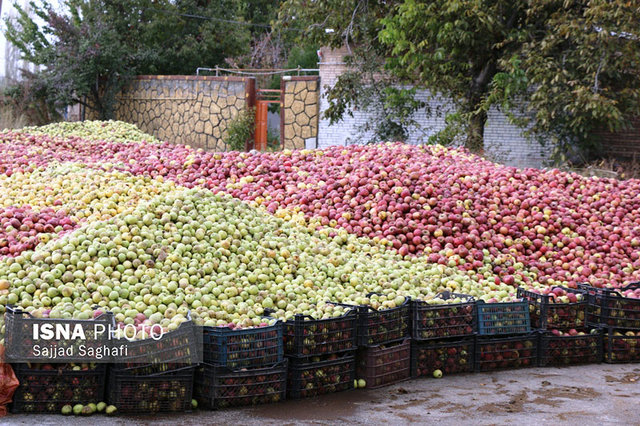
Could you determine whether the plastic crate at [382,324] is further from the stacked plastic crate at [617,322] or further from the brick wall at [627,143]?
the brick wall at [627,143]

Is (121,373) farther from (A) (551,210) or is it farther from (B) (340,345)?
(A) (551,210)

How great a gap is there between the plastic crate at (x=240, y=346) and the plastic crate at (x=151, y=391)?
0.51ft

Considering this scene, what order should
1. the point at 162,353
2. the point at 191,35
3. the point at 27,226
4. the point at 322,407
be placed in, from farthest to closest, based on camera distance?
the point at 191,35 < the point at 27,226 < the point at 322,407 < the point at 162,353

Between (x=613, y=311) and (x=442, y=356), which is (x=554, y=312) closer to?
(x=613, y=311)

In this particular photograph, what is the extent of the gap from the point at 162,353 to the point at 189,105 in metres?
16.9

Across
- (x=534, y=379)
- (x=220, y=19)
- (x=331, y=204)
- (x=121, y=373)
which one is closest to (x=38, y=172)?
(x=331, y=204)

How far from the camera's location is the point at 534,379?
4895 mm

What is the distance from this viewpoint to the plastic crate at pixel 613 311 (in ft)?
17.7

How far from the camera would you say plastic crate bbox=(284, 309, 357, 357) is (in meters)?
4.27

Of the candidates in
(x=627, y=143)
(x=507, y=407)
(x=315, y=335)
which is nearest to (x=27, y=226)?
(x=315, y=335)

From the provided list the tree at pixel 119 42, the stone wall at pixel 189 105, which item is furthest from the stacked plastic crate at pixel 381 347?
the tree at pixel 119 42

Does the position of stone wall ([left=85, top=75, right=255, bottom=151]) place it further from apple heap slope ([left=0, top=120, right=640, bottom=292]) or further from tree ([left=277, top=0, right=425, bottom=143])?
apple heap slope ([left=0, top=120, right=640, bottom=292])

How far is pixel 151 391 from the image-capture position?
153 inches

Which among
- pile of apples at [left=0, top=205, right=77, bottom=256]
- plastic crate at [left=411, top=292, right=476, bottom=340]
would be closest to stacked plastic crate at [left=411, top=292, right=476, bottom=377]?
plastic crate at [left=411, top=292, right=476, bottom=340]
